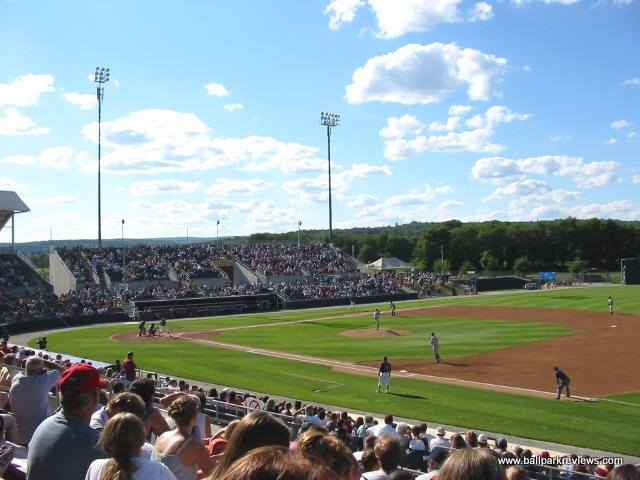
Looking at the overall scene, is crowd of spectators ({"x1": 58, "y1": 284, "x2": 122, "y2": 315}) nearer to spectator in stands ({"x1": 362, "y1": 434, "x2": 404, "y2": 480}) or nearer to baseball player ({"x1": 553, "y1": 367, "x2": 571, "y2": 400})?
baseball player ({"x1": 553, "y1": 367, "x2": 571, "y2": 400})

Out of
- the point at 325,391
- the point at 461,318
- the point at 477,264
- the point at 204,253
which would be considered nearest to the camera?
the point at 325,391

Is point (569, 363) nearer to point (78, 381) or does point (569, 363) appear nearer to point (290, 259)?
point (78, 381)

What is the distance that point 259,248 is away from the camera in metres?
81.3

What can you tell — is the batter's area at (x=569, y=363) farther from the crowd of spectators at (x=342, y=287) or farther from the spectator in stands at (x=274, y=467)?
the crowd of spectators at (x=342, y=287)

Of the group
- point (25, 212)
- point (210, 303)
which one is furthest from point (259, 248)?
point (25, 212)

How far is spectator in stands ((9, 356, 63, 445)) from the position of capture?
7281 mm

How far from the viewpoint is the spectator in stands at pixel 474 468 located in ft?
10.1

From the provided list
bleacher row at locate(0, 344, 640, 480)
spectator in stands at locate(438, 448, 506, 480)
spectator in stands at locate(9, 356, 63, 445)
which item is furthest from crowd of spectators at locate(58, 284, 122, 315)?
spectator in stands at locate(438, 448, 506, 480)

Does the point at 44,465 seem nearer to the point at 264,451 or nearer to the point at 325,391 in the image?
the point at 264,451

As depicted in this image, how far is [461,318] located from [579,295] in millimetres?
25268

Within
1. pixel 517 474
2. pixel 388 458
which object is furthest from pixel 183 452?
pixel 517 474

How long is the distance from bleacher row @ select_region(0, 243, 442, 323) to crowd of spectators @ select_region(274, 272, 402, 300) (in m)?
0.11

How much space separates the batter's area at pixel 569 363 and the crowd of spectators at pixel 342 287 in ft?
95.1

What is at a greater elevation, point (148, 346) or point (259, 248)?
point (259, 248)
